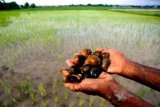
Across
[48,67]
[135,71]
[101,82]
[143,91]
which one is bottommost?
[143,91]

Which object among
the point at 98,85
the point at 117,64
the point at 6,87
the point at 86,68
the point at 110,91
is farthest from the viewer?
the point at 6,87

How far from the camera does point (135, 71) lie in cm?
245

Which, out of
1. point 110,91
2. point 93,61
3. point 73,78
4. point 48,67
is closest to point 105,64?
point 93,61

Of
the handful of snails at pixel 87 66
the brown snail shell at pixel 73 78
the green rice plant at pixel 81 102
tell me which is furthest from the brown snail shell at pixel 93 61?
the green rice plant at pixel 81 102

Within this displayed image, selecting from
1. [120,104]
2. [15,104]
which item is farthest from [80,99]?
[120,104]

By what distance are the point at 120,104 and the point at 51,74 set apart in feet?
10.8

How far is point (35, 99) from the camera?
149 inches

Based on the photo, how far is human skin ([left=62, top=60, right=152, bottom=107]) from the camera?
170 cm

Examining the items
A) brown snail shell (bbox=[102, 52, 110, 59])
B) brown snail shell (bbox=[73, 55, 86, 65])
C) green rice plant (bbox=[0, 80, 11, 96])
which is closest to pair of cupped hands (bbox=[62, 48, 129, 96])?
brown snail shell (bbox=[102, 52, 110, 59])

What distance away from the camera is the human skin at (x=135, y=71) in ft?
7.57

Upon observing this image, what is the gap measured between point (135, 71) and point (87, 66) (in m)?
0.56

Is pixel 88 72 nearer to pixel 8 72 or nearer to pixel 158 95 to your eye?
pixel 158 95

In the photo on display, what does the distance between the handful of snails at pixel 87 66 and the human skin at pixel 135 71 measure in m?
0.09

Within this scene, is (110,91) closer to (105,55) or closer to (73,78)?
(73,78)
